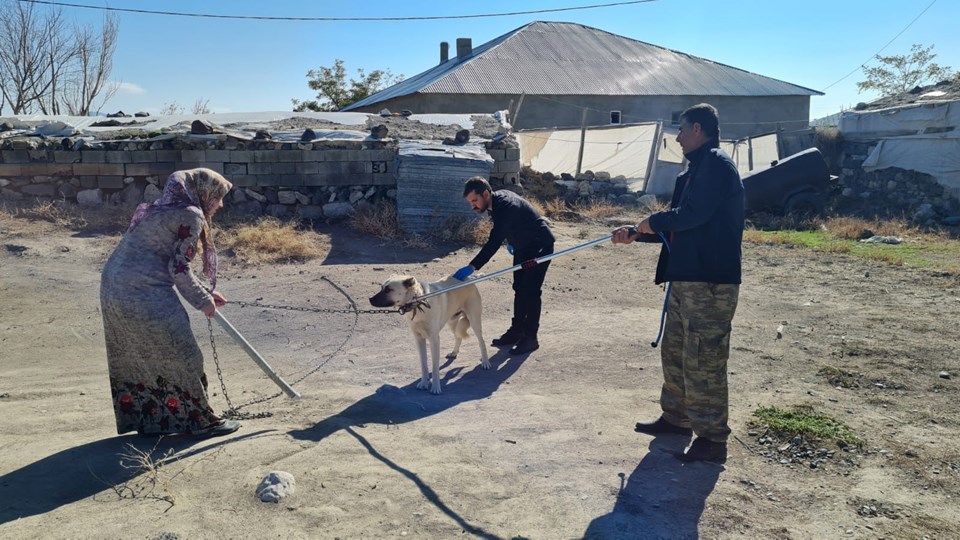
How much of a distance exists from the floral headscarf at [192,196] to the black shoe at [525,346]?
337cm

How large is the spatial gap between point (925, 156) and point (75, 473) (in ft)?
60.9

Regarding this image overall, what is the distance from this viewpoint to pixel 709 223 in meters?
4.34

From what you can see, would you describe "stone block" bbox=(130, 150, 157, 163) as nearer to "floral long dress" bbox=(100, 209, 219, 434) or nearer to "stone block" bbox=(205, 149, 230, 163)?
"stone block" bbox=(205, 149, 230, 163)

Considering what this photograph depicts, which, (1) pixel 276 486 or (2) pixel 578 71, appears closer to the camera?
(1) pixel 276 486

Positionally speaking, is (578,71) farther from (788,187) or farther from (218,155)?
(218,155)

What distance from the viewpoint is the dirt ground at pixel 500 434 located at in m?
3.71

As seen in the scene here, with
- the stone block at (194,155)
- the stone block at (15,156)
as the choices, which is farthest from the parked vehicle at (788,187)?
the stone block at (15,156)

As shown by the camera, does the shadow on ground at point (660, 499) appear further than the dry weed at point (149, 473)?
No

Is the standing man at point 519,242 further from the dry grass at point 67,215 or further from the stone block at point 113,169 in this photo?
the stone block at point 113,169

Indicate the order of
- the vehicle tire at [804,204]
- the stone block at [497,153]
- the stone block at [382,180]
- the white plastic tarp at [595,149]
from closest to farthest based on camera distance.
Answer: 1. the stone block at [382,180]
2. the stone block at [497,153]
3. the vehicle tire at [804,204]
4. the white plastic tarp at [595,149]

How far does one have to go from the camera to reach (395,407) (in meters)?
5.55

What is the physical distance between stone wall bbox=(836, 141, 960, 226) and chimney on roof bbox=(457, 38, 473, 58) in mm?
19124

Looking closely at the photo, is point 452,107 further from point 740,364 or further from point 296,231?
point 740,364

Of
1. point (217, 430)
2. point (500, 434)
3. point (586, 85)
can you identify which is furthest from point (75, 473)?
point (586, 85)
